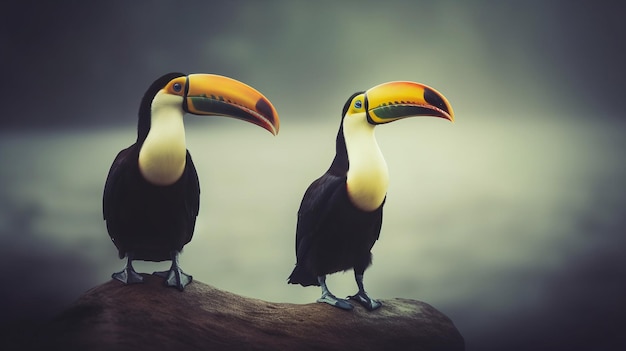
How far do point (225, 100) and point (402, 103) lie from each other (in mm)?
924

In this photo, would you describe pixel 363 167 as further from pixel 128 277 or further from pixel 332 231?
pixel 128 277

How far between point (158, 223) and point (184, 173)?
11.0 inches

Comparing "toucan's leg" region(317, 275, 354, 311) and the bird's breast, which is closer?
the bird's breast

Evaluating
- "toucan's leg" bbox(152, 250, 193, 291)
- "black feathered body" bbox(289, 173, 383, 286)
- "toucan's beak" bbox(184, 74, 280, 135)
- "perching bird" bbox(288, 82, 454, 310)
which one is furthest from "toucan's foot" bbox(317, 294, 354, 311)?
"toucan's beak" bbox(184, 74, 280, 135)

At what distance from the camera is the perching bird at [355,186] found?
3471 mm

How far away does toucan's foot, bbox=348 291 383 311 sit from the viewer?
144 inches

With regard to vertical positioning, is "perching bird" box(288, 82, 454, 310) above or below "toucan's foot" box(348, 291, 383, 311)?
above

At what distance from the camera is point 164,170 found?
324 centimetres

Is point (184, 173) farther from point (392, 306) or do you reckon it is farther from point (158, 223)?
point (392, 306)

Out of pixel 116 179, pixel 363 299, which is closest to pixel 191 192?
pixel 116 179

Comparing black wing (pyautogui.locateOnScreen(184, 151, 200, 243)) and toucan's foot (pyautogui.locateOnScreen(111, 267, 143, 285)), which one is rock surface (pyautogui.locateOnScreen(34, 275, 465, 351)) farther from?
black wing (pyautogui.locateOnScreen(184, 151, 200, 243))

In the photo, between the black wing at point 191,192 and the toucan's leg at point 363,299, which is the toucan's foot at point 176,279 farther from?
the toucan's leg at point 363,299

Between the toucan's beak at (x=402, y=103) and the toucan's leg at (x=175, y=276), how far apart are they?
124cm

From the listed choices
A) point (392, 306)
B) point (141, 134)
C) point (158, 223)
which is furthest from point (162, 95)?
point (392, 306)
